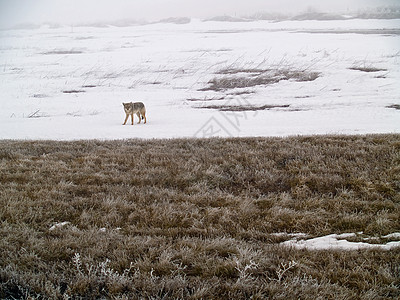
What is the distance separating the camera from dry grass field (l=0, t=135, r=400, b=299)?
10.2 ft

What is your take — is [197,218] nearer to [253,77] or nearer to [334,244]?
[334,244]

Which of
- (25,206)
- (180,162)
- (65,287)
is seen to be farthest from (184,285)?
(180,162)

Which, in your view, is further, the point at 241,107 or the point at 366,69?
the point at 366,69

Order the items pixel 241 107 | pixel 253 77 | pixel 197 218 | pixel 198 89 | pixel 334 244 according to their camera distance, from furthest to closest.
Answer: pixel 253 77, pixel 198 89, pixel 241 107, pixel 197 218, pixel 334 244

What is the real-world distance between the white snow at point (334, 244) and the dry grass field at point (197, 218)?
134 mm

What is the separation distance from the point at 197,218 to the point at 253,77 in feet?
68.4

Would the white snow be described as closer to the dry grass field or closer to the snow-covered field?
the dry grass field

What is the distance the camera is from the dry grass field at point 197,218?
122 inches

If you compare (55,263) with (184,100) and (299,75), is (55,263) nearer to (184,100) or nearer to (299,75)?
(184,100)

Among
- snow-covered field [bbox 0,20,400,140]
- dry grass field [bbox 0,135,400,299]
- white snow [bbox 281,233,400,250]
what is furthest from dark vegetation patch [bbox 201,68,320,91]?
white snow [bbox 281,233,400,250]

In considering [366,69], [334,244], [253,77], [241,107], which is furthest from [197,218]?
[366,69]

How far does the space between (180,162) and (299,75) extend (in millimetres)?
19895

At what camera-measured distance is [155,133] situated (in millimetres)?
11594

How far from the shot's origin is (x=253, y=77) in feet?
78.7
